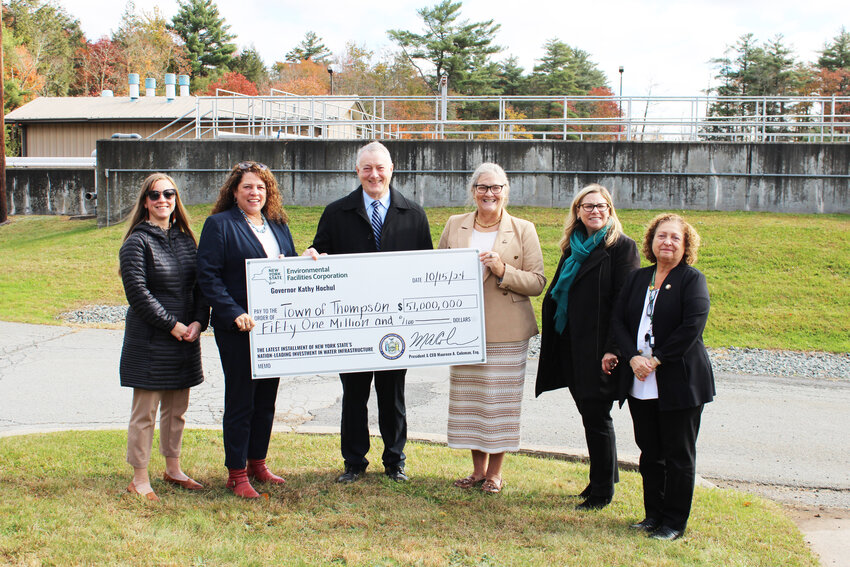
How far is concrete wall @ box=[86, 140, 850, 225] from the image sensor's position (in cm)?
1717

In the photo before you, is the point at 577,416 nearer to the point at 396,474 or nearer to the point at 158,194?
the point at 396,474

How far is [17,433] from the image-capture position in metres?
6.22

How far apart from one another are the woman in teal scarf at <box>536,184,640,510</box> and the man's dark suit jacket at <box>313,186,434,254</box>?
1.01 metres

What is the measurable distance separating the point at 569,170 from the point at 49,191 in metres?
16.4

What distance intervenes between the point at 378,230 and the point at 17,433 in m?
3.72

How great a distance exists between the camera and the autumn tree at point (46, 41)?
51903 millimetres

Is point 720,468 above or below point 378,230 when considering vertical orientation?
below

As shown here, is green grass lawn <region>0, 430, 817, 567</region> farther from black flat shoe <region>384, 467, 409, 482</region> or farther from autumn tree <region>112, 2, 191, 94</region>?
autumn tree <region>112, 2, 191, 94</region>

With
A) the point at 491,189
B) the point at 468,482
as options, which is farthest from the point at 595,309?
the point at 468,482

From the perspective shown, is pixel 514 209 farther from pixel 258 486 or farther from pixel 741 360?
pixel 258 486

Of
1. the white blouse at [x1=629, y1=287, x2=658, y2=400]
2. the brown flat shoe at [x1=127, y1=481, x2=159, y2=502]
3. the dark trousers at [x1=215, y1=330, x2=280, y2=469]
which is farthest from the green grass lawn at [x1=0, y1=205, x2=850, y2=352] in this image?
the brown flat shoe at [x1=127, y1=481, x2=159, y2=502]

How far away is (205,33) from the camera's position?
6241cm

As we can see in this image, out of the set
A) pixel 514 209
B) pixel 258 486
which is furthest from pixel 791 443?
→ pixel 514 209

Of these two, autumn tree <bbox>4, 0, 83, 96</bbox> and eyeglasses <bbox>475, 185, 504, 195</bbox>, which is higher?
autumn tree <bbox>4, 0, 83, 96</bbox>
